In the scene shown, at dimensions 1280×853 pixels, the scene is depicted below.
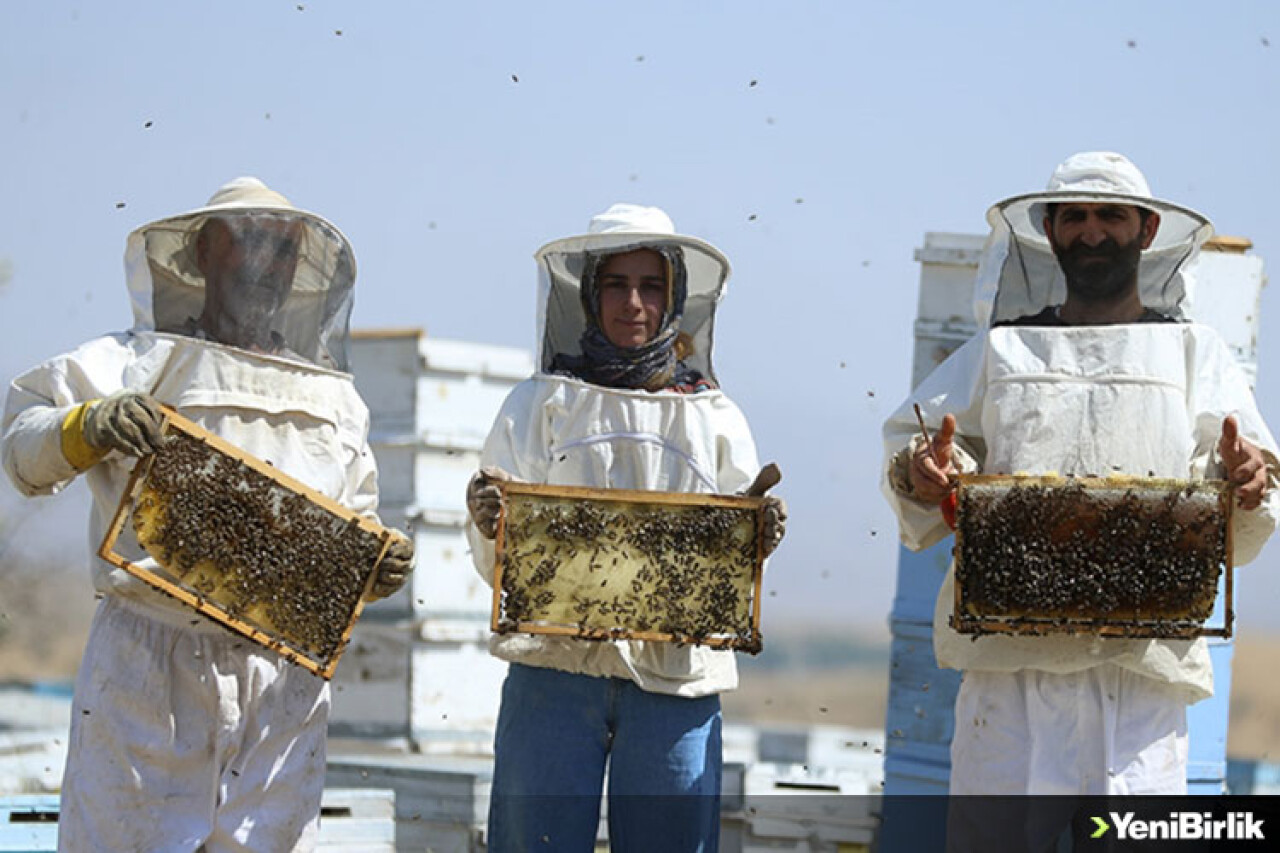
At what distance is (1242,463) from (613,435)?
1538 mm

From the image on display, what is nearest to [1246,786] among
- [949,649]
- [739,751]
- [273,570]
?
[739,751]

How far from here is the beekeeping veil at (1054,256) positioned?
4535 millimetres

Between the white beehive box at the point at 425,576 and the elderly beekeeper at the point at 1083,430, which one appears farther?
the white beehive box at the point at 425,576

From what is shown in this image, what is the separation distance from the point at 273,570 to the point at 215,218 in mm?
904

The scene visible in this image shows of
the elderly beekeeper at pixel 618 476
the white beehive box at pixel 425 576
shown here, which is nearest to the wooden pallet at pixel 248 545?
the elderly beekeeper at pixel 618 476

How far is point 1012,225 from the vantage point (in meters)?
4.59

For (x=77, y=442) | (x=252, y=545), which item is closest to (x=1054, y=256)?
(x=252, y=545)

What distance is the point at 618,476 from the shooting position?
4617 mm

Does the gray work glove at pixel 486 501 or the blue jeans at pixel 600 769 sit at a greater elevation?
the gray work glove at pixel 486 501

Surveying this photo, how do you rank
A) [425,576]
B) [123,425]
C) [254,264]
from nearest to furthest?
[123,425] < [254,264] < [425,576]

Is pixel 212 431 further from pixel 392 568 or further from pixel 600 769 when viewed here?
pixel 600 769

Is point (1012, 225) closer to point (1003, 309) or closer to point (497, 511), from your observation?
point (1003, 309)

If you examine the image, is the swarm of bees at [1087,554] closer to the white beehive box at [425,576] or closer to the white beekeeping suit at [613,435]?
the white beekeeping suit at [613,435]

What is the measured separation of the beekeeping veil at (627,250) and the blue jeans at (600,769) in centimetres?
88
